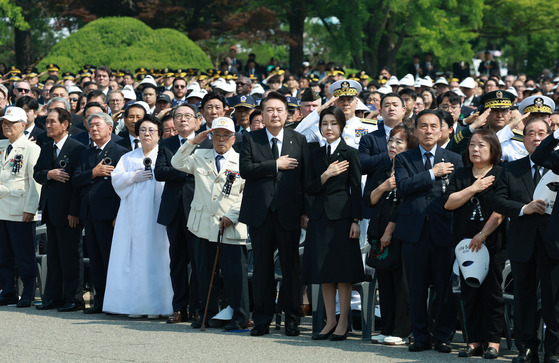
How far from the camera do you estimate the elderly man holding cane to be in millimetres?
9883

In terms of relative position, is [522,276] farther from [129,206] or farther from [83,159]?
[83,159]

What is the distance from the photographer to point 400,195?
8812 mm

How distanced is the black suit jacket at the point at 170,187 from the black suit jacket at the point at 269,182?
0.96 m

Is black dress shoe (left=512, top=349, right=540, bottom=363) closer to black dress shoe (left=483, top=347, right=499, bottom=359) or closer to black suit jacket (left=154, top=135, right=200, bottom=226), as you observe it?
black dress shoe (left=483, top=347, right=499, bottom=359)

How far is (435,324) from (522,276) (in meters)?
0.97

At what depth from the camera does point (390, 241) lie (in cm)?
902

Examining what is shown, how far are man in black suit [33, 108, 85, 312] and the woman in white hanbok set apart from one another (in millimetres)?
577

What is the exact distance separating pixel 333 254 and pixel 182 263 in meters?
2.05

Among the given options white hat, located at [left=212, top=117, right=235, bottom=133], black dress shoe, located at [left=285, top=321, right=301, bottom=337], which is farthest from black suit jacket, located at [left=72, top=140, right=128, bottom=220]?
black dress shoe, located at [left=285, top=321, right=301, bottom=337]

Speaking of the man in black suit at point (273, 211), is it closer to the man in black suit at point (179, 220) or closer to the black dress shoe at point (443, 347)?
the man in black suit at point (179, 220)

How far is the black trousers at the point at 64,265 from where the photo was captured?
1116 centimetres

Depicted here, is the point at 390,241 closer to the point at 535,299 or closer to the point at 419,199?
the point at 419,199

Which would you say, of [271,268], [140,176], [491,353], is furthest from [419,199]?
[140,176]

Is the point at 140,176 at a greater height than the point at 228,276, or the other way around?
the point at 140,176
